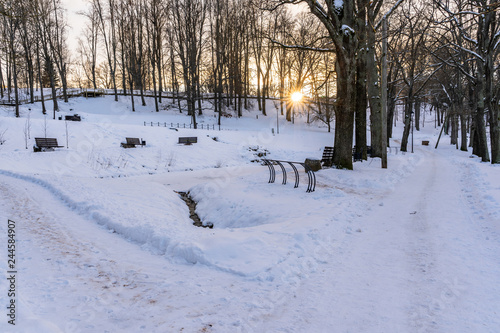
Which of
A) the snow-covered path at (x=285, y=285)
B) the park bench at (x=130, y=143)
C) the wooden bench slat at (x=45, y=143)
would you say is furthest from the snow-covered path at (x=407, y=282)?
the wooden bench slat at (x=45, y=143)

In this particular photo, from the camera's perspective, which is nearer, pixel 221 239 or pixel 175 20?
pixel 221 239

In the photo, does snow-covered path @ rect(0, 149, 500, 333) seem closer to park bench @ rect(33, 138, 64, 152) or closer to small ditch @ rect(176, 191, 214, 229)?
small ditch @ rect(176, 191, 214, 229)

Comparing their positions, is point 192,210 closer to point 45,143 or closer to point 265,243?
point 265,243

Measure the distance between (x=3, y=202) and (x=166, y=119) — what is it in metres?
30.0

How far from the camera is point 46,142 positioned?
1780 centimetres

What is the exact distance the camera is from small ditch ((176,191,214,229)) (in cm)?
788

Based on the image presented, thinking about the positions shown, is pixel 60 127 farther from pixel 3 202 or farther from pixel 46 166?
pixel 3 202

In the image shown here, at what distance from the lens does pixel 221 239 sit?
17.4 feet

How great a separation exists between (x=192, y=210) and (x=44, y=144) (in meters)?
14.0

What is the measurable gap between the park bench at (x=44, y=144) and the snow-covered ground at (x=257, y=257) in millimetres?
7583

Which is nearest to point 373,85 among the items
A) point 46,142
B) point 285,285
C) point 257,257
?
point 257,257

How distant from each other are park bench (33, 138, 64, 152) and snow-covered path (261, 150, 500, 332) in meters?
18.9

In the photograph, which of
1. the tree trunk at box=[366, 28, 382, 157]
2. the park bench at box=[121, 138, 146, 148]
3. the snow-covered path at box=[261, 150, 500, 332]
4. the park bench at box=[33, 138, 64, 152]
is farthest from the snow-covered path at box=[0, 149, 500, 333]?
the park bench at box=[121, 138, 146, 148]

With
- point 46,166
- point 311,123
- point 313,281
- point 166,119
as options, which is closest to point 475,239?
point 313,281
